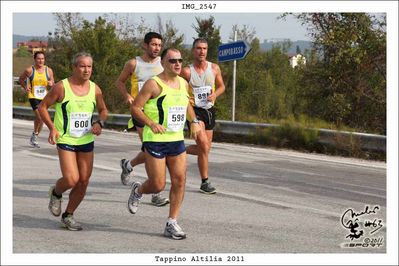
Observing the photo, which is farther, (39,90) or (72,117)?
(39,90)

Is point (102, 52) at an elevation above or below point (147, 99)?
above

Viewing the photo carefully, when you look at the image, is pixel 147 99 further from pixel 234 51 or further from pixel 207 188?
pixel 234 51

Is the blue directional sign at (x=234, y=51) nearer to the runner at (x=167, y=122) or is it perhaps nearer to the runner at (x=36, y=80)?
the runner at (x=36, y=80)

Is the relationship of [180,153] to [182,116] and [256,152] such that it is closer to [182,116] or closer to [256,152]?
[182,116]

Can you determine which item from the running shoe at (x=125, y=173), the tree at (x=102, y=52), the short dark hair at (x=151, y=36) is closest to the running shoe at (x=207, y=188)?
the running shoe at (x=125, y=173)

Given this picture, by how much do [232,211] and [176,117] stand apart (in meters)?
1.80

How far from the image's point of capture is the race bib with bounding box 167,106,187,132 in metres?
6.41

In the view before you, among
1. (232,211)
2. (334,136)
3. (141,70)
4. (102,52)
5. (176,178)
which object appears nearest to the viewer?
(176,178)

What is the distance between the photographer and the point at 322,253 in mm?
6039

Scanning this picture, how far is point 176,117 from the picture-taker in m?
6.43

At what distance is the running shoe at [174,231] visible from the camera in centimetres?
638
